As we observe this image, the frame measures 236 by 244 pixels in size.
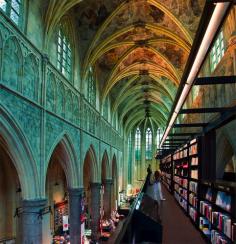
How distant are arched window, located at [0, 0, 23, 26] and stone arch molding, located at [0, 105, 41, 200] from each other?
3.49 m

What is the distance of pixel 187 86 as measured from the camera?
5.93 meters

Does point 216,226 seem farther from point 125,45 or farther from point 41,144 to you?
point 125,45

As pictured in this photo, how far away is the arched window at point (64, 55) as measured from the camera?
16.8 metres

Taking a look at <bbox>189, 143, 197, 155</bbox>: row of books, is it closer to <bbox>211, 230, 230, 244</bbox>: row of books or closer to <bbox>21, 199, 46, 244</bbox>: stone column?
<bbox>211, 230, 230, 244</bbox>: row of books

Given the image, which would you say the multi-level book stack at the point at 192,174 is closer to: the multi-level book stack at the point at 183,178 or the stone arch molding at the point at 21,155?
the multi-level book stack at the point at 183,178

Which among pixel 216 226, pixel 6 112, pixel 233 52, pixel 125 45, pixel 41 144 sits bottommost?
pixel 216 226

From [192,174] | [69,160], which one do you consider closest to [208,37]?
[192,174]

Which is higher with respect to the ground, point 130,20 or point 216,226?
point 130,20

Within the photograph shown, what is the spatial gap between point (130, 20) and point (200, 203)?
14110 mm

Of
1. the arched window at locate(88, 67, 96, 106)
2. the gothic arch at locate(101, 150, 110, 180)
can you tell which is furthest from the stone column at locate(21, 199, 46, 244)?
the gothic arch at locate(101, 150, 110, 180)

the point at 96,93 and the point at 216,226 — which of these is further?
the point at 96,93

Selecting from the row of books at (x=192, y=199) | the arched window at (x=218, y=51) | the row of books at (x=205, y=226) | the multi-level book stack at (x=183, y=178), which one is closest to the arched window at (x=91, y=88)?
the multi-level book stack at (x=183, y=178)

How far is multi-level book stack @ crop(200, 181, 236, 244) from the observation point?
751 cm

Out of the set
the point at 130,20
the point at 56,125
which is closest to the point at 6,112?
the point at 56,125
